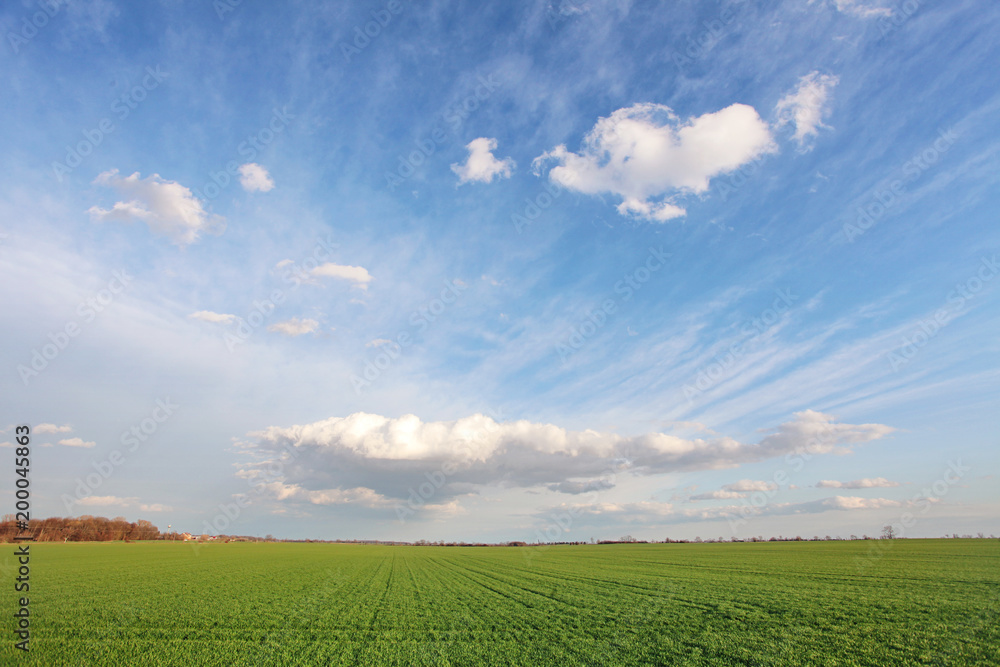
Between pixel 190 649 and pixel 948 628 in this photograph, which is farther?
pixel 948 628

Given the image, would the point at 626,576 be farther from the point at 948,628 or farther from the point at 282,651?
the point at 282,651

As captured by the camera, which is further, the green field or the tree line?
the tree line

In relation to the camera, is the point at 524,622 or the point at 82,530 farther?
the point at 82,530

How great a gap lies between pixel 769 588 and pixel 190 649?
28.1m

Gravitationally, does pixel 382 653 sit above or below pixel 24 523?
below

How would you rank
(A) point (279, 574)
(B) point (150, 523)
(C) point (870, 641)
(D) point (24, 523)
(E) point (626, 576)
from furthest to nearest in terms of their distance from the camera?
(B) point (150, 523) < (A) point (279, 574) < (E) point (626, 576) < (D) point (24, 523) < (C) point (870, 641)

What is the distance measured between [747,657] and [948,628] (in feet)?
26.5

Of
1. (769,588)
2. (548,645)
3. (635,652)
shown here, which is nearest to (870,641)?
(635,652)

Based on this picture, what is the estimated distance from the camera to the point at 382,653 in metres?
13.9

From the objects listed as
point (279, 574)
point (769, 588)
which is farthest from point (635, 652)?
point (279, 574)

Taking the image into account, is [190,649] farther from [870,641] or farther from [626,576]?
[626,576]

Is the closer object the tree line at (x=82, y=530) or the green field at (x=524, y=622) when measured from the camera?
the green field at (x=524, y=622)

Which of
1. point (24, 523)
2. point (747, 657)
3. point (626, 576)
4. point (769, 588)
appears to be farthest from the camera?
point (626, 576)

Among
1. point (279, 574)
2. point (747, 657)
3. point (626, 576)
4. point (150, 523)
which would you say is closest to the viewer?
point (747, 657)
